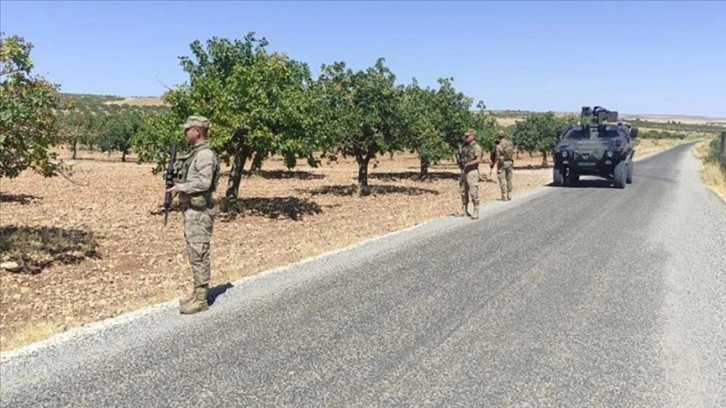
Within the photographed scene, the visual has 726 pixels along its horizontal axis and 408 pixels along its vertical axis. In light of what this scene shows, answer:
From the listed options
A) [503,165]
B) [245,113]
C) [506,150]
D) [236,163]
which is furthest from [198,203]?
[503,165]

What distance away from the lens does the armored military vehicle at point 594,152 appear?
20.2 m

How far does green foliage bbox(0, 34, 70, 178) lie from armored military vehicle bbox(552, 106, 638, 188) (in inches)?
667

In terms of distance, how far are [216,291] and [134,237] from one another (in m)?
5.73

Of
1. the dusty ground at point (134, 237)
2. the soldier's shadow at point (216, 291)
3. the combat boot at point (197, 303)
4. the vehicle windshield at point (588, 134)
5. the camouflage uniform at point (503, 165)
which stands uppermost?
the vehicle windshield at point (588, 134)

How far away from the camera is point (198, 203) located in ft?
20.1

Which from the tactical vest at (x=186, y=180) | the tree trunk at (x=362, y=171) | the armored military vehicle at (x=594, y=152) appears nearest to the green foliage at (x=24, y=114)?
the tactical vest at (x=186, y=180)

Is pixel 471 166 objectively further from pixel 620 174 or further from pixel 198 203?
pixel 620 174

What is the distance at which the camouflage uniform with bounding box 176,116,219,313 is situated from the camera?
19.8 feet

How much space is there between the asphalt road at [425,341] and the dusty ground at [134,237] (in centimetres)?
115

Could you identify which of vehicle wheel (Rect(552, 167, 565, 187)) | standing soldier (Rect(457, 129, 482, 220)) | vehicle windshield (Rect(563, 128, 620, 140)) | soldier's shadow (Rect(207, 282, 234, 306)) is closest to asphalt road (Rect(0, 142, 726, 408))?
soldier's shadow (Rect(207, 282, 234, 306))

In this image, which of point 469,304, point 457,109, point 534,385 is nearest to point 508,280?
point 469,304

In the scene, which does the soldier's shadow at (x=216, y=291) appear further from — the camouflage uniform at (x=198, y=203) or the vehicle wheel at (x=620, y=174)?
the vehicle wheel at (x=620, y=174)

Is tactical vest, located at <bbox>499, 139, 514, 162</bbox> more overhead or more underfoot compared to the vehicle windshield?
more underfoot

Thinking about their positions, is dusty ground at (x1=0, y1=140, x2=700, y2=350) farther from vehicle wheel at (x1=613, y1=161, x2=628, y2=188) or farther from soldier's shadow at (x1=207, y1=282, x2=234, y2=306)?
vehicle wheel at (x1=613, y1=161, x2=628, y2=188)
